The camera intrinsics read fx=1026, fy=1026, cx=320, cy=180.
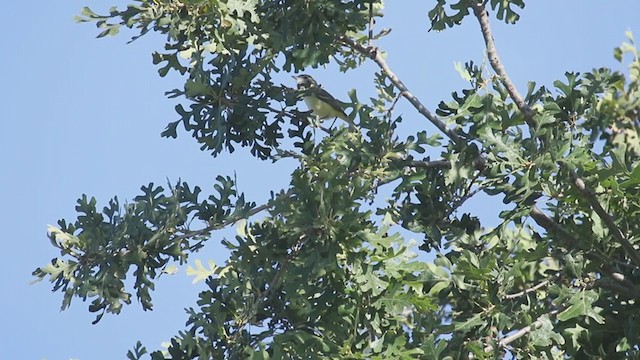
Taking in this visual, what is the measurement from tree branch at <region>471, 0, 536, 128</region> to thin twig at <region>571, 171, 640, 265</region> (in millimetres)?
478

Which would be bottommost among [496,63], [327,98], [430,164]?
[430,164]

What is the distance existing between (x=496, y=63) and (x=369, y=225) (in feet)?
5.36

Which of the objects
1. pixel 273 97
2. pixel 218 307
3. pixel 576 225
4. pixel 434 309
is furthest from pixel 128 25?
pixel 576 225

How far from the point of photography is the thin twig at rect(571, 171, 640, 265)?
6078mm

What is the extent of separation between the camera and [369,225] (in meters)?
5.78

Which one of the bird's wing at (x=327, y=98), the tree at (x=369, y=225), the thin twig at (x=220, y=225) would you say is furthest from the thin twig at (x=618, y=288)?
the bird's wing at (x=327, y=98)

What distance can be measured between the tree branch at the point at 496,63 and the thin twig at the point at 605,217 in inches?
18.8

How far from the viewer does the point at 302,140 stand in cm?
661

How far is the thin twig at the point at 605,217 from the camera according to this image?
6078 millimetres

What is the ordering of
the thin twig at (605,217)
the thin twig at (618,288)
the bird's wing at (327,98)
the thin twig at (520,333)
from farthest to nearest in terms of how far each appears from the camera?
the bird's wing at (327,98) → the thin twig at (618,288) → the thin twig at (605,217) → the thin twig at (520,333)

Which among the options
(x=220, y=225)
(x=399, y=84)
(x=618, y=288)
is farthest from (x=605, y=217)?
(x=220, y=225)

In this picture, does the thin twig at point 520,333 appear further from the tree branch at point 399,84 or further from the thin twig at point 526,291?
the tree branch at point 399,84

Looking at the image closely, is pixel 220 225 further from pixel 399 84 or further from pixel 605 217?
pixel 605 217

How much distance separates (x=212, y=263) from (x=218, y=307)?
79cm
